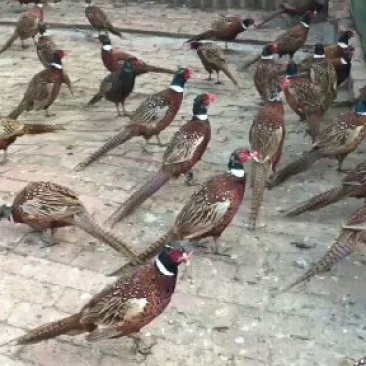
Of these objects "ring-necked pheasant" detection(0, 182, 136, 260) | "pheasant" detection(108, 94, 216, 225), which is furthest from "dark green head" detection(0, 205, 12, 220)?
"pheasant" detection(108, 94, 216, 225)

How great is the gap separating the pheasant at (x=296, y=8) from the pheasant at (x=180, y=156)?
14.6ft

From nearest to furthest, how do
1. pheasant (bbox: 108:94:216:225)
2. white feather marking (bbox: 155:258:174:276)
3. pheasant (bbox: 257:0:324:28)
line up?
white feather marking (bbox: 155:258:174:276), pheasant (bbox: 108:94:216:225), pheasant (bbox: 257:0:324:28)

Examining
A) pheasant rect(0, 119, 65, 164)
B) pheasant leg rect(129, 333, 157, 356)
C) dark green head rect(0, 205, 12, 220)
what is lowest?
pheasant leg rect(129, 333, 157, 356)

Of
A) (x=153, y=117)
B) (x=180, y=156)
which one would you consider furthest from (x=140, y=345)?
(x=153, y=117)

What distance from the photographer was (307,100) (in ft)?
20.6

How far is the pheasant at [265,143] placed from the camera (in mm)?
4953

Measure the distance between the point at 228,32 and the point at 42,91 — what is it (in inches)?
120

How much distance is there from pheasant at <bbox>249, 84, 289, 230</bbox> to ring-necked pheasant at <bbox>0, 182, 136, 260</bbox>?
1167 millimetres

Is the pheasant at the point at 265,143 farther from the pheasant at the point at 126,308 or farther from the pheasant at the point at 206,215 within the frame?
the pheasant at the point at 126,308

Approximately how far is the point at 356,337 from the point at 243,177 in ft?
4.77

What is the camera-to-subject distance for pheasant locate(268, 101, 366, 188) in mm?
5441

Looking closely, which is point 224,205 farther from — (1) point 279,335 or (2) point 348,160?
(2) point 348,160

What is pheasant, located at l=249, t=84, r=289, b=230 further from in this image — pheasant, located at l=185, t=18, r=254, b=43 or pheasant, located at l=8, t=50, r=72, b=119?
pheasant, located at l=185, t=18, r=254, b=43

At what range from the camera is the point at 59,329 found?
3.52 meters
